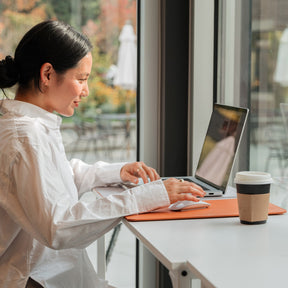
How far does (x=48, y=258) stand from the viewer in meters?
1.55

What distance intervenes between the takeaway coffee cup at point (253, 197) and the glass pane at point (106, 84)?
118 centimetres

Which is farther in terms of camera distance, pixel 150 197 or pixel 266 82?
pixel 266 82

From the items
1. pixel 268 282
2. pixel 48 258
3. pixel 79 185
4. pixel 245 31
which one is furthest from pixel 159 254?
pixel 245 31

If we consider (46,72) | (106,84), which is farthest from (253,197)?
(106,84)

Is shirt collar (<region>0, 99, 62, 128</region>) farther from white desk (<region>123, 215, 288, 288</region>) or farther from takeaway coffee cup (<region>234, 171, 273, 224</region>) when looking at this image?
takeaway coffee cup (<region>234, 171, 273, 224</region>)

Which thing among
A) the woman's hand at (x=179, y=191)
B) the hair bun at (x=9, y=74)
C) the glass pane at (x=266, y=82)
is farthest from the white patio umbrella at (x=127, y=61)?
the woman's hand at (x=179, y=191)

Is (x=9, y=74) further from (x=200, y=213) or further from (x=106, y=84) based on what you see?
(x=106, y=84)

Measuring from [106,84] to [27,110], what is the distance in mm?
954

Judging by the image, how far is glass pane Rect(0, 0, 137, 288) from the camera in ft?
8.02

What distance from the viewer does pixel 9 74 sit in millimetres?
1630

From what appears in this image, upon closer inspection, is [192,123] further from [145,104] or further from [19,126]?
[19,126]

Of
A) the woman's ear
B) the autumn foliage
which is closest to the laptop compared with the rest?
the woman's ear

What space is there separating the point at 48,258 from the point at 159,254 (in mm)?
500

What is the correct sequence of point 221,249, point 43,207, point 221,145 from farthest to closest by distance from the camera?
1. point 221,145
2. point 43,207
3. point 221,249
